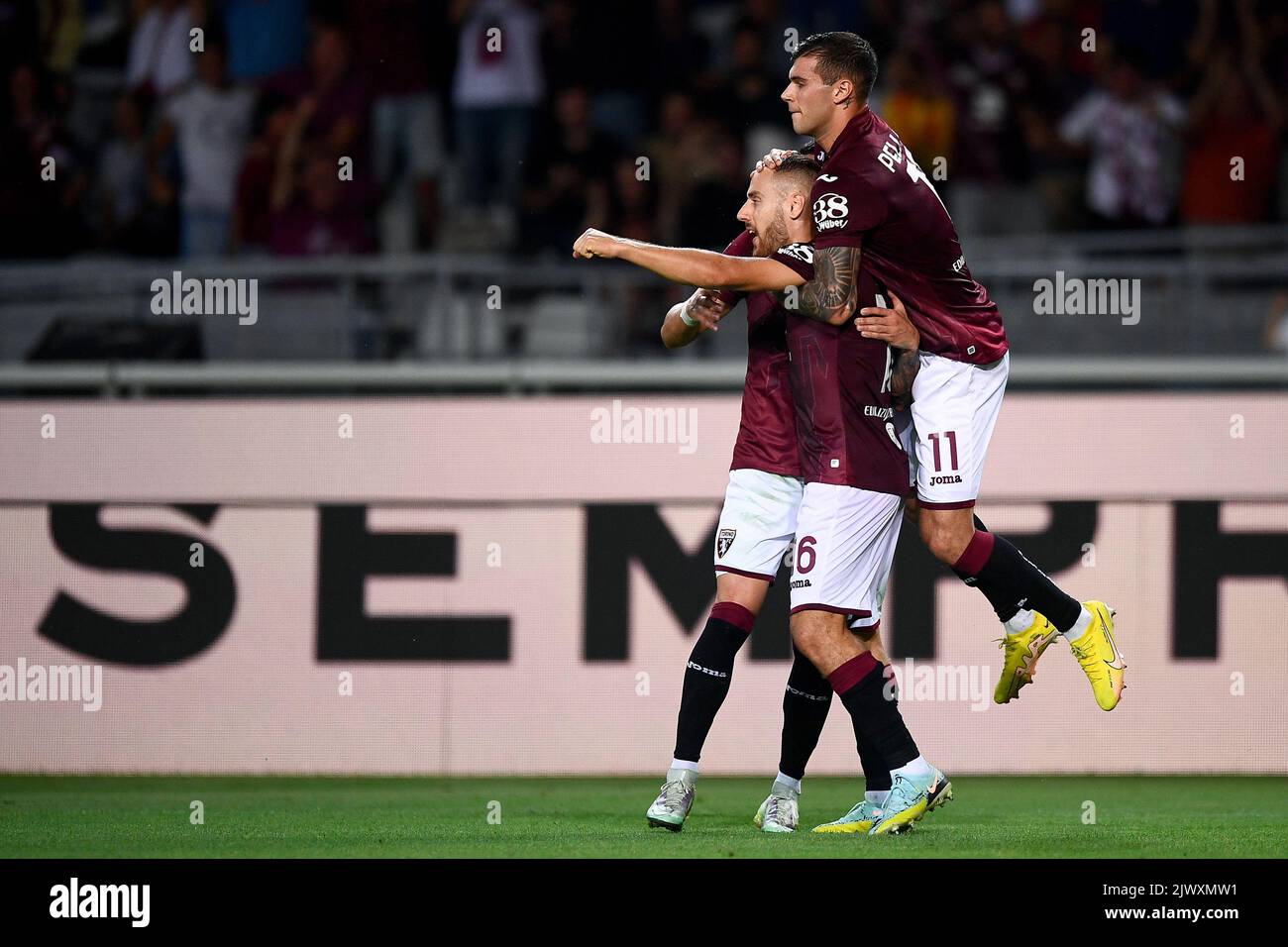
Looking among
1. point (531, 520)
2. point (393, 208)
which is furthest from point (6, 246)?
point (531, 520)

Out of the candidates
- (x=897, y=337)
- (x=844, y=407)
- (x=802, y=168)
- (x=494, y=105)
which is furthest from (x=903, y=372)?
(x=494, y=105)

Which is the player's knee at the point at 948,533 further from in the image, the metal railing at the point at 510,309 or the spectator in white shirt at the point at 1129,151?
the spectator in white shirt at the point at 1129,151

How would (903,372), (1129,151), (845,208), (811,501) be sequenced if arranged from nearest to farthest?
1. (845,208)
2. (811,501)
3. (903,372)
4. (1129,151)

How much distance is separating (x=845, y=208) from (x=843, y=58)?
0.55 m

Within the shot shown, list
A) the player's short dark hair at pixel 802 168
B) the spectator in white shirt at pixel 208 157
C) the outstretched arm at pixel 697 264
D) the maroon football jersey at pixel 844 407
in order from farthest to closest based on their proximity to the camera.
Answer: the spectator in white shirt at pixel 208 157 < the player's short dark hair at pixel 802 168 < the maroon football jersey at pixel 844 407 < the outstretched arm at pixel 697 264

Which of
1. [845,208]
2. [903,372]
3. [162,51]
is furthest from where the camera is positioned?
[162,51]

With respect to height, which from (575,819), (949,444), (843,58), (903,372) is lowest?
(575,819)

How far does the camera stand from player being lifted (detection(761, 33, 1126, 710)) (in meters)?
5.82

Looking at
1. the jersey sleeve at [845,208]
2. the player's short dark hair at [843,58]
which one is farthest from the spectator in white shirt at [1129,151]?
the jersey sleeve at [845,208]

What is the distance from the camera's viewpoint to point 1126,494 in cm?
850

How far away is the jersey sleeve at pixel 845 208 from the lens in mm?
5754

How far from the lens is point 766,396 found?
6258mm

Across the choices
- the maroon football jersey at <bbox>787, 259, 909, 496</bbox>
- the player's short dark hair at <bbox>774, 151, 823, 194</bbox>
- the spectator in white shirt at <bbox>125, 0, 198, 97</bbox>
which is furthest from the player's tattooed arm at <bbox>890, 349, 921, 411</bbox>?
the spectator in white shirt at <bbox>125, 0, 198, 97</bbox>

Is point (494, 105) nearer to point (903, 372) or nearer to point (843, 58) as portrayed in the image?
point (843, 58)
